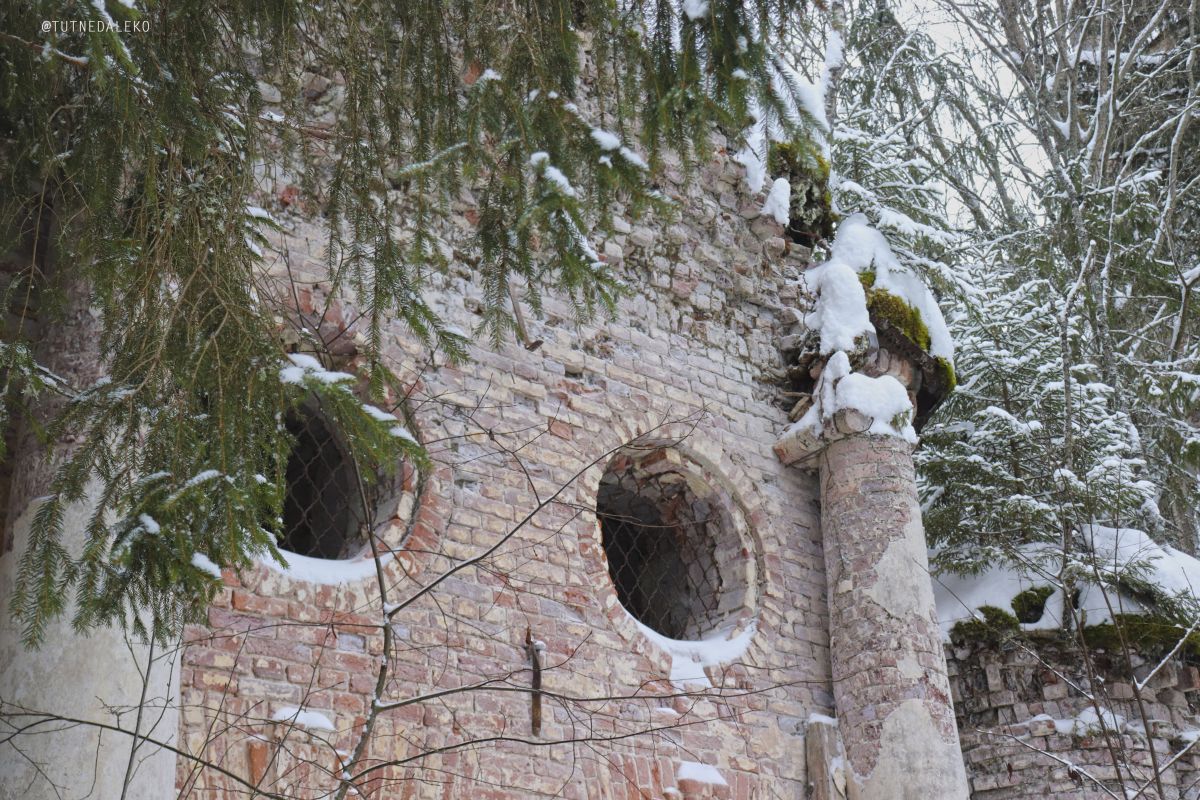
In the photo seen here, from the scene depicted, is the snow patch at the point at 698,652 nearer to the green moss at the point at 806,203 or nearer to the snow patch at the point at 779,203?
the snow patch at the point at 779,203

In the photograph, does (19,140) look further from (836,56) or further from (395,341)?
(836,56)

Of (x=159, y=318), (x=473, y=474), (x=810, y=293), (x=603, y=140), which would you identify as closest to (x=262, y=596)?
(x=473, y=474)

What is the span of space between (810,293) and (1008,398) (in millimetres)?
2217

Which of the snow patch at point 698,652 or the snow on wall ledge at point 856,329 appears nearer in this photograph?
the snow patch at point 698,652

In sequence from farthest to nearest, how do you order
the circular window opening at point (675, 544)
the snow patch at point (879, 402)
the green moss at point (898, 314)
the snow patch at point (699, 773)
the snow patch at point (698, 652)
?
the green moss at point (898, 314) → the snow patch at point (879, 402) → the circular window opening at point (675, 544) → the snow patch at point (698, 652) → the snow patch at point (699, 773)

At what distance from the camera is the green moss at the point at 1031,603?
7.95 metres

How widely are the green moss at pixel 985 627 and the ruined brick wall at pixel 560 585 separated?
Result: 4.36 feet

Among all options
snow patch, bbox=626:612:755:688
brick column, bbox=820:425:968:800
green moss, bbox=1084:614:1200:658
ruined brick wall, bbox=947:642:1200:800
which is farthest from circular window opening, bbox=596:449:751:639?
green moss, bbox=1084:614:1200:658

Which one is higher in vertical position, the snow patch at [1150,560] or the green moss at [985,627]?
the snow patch at [1150,560]

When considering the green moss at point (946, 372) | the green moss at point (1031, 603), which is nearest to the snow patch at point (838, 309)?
the green moss at point (946, 372)

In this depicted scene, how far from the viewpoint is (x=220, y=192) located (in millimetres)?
4402

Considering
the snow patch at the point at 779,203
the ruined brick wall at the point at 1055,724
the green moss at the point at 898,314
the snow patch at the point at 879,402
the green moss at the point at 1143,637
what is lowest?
the ruined brick wall at the point at 1055,724

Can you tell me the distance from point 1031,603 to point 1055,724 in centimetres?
75

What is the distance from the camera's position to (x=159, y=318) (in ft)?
13.1
